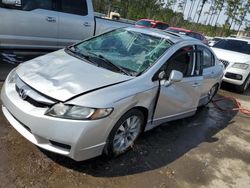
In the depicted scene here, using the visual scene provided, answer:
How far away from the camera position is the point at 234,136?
5.72 meters

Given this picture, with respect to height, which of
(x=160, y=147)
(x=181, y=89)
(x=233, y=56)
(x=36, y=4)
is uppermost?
(x=36, y=4)

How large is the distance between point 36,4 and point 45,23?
0.44m

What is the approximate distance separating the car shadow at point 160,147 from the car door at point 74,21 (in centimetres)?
343

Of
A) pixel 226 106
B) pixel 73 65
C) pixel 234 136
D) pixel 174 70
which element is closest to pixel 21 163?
pixel 73 65

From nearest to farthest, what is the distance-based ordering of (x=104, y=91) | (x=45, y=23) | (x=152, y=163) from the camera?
(x=104, y=91) < (x=152, y=163) < (x=45, y=23)

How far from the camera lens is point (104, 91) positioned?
345 centimetres

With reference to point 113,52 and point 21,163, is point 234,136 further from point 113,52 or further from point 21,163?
point 21,163

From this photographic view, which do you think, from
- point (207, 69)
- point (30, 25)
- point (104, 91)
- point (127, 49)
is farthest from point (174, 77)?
point (30, 25)

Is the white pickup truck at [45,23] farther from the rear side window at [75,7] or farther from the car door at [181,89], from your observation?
the car door at [181,89]

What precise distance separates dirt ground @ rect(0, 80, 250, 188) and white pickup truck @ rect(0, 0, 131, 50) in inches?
107

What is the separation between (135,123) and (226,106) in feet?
13.9

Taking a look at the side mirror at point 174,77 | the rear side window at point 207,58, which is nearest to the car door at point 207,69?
the rear side window at point 207,58

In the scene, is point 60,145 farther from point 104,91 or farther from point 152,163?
point 152,163

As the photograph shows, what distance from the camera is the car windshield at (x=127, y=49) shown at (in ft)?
13.8
